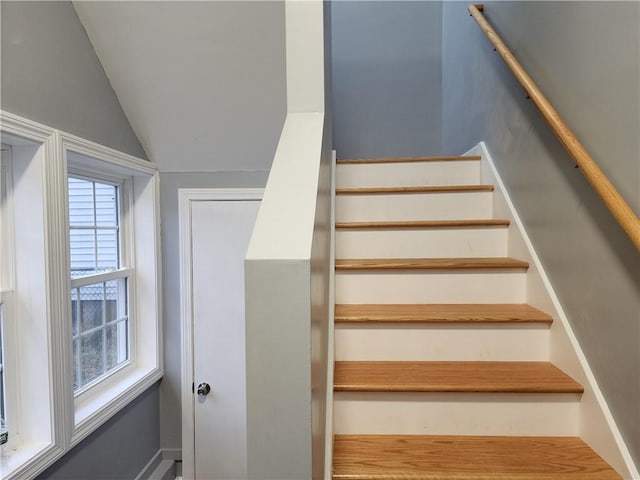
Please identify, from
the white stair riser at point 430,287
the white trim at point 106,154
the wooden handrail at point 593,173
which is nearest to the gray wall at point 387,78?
the white trim at point 106,154

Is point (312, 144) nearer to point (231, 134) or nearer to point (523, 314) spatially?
point (523, 314)

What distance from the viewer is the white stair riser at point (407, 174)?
7.09 ft

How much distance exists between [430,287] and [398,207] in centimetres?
52

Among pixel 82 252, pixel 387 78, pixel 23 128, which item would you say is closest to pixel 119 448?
pixel 82 252

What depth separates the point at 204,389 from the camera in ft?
8.02

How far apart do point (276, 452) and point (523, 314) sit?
3.39ft

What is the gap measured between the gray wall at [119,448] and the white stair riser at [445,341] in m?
1.39

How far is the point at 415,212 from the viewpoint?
1.90 meters

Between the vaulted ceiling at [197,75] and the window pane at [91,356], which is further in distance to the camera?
the window pane at [91,356]

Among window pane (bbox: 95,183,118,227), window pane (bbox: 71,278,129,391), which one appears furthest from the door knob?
window pane (bbox: 95,183,118,227)

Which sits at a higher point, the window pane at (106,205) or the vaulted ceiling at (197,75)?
the vaulted ceiling at (197,75)

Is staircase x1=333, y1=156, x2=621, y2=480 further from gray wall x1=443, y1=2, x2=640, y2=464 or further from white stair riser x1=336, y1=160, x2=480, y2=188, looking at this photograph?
white stair riser x1=336, y1=160, x2=480, y2=188

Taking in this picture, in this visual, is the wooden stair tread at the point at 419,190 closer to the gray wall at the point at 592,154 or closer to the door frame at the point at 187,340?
the gray wall at the point at 592,154

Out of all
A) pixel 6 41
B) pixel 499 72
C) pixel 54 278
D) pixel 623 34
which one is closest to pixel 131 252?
pixel 54 278
